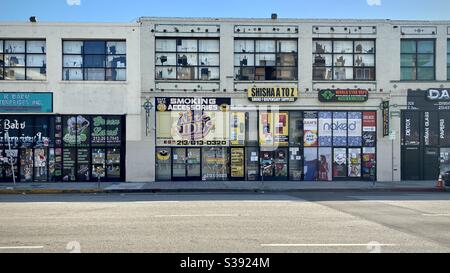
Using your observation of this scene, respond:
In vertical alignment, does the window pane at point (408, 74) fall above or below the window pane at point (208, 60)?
below

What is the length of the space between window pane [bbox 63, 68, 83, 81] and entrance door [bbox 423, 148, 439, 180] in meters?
21.3

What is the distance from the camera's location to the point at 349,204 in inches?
639

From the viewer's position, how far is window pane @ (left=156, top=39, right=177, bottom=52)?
26.5 m

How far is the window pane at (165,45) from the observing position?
86.9 feet

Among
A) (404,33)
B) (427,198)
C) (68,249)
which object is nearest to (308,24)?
(404,33)

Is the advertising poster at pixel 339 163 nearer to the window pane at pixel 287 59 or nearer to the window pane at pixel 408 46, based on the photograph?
the window pane at pixel 287 59

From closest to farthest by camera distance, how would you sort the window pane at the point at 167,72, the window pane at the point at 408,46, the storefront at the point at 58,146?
the storefront at the point at 58,146, the window pane at the point at 167,72, the window pane at the point at 408,46

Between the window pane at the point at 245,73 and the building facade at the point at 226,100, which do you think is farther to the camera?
the window pane at the point at 245,73

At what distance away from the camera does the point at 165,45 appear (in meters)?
26.5

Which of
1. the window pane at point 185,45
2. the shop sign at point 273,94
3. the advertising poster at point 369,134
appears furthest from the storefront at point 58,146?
the advertising poster at point 369,134

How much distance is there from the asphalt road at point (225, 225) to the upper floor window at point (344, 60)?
11.3m

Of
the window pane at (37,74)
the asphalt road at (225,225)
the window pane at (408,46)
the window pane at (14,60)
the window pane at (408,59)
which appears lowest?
the asphalt road at (225,225)

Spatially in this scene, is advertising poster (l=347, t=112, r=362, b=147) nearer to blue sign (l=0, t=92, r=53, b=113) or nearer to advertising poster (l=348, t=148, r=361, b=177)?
advertising poster (l=348, t=148, r=361, b=177)
